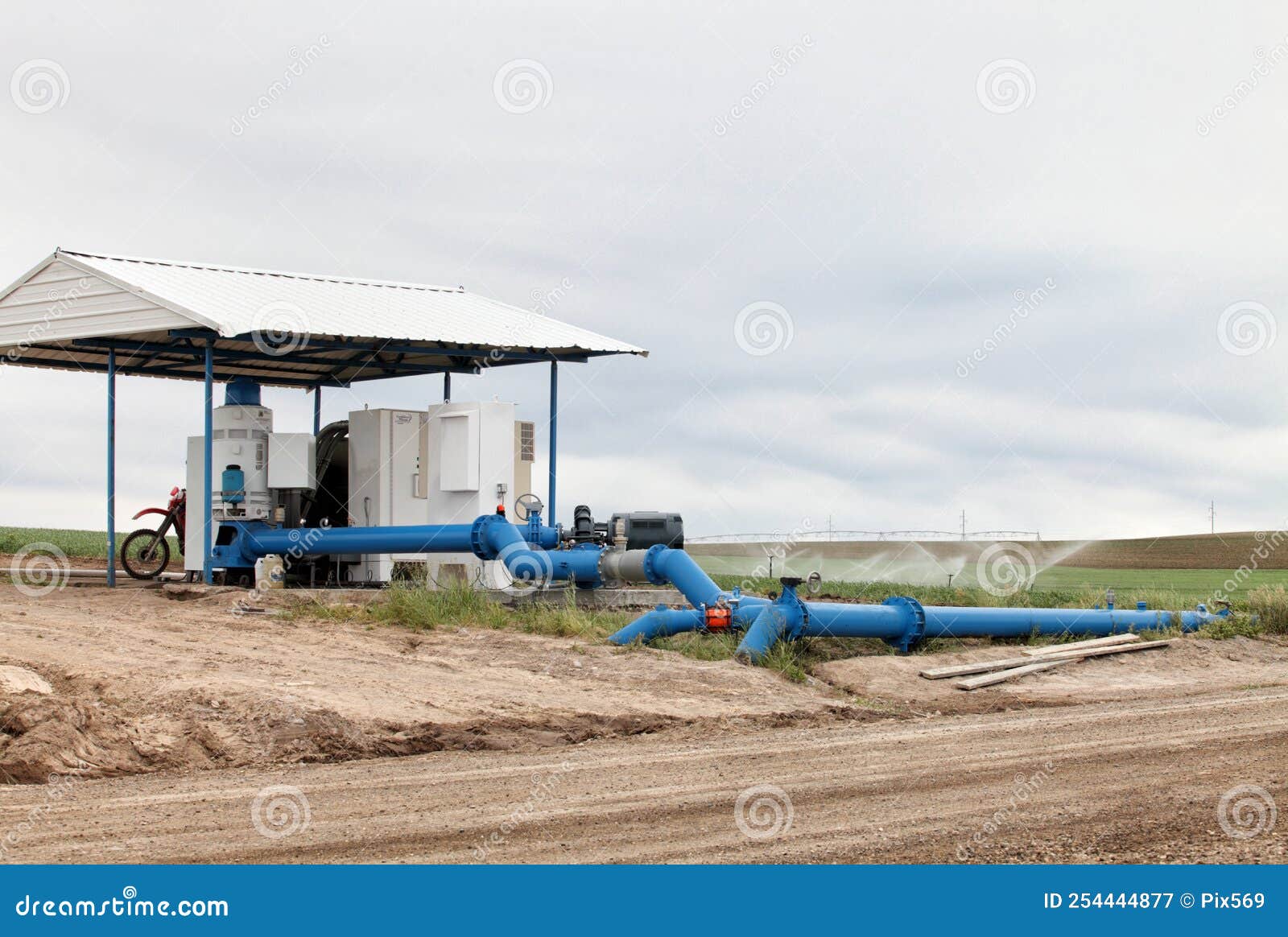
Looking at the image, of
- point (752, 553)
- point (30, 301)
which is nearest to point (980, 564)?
point (752, 553)

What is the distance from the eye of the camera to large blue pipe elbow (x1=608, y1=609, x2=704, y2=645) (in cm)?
1723

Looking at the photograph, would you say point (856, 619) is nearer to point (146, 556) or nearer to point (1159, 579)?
point (146, 556)

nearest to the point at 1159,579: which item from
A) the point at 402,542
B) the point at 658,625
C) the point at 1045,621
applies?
the point at 1045,621

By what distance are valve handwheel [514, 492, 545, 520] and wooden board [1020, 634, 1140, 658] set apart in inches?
301

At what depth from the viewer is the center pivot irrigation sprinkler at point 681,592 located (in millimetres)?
16781

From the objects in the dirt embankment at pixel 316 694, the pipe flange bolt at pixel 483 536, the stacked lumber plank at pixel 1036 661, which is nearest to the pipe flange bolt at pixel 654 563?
the dirt embankment at pixel 316 694

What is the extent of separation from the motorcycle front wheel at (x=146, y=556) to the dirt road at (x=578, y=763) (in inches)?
362

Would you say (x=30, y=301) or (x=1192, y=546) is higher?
(x=30, y=301)

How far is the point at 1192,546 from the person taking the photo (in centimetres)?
4966

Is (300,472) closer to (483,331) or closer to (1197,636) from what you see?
(483,331)

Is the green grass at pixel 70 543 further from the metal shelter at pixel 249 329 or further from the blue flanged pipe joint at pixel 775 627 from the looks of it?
the blue flanged pipe joint at pixel 775 627

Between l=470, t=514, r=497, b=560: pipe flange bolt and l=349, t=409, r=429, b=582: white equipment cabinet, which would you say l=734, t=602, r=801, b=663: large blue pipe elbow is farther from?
l=349, t=409, r=429, b=582: white equipment cabinet

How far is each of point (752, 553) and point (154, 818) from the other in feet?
95.6

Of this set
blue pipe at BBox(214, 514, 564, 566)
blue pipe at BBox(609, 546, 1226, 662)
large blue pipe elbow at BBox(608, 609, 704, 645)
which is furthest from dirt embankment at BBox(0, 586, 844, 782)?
blue pipe at BBox(214, 514, 564, 566)
